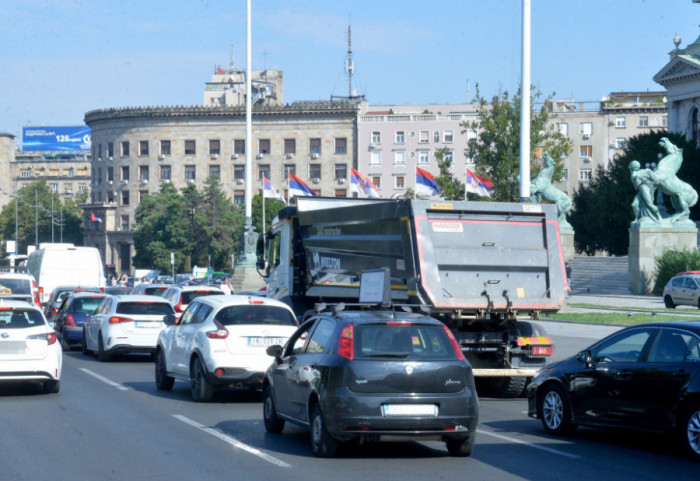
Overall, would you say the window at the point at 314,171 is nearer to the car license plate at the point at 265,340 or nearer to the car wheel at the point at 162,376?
the car wheel at the point at 162,376

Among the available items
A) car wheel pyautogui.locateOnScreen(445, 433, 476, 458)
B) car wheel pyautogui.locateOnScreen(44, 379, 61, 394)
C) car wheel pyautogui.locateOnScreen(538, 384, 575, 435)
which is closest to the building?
car wheel pyautogui.locateOnScreen(44, 379, 61, 394)

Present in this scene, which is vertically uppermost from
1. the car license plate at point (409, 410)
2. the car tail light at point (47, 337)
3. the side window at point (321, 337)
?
the side window at point (321, 337)

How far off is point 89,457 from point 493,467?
3905 millimetres

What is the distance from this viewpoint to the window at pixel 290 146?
10925 cm

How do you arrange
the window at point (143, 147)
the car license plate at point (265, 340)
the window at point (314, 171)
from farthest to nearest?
the window at point (143, 147) < the window at point (314, 171) < the car license plate at point (265, 340)

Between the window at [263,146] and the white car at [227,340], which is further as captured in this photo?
the window at [263,146]

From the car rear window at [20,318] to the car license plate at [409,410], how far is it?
8012mm

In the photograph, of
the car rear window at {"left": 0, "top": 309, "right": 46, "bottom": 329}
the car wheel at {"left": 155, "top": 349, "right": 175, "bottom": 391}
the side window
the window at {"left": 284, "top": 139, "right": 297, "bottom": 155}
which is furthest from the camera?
the window at {"left": 284, "top": 139, "right": 297, "bottom": 155}

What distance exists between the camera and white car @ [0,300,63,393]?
15727mm

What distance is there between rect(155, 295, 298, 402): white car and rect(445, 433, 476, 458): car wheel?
4.87m

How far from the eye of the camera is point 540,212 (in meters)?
16.2

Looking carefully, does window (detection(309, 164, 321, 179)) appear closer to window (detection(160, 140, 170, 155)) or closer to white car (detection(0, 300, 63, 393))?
window (detection(160, 140, 170, 155))

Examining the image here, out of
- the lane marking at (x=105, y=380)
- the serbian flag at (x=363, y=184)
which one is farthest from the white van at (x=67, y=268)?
the lane marking at (x=105, y=380)

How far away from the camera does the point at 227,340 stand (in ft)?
49.6
